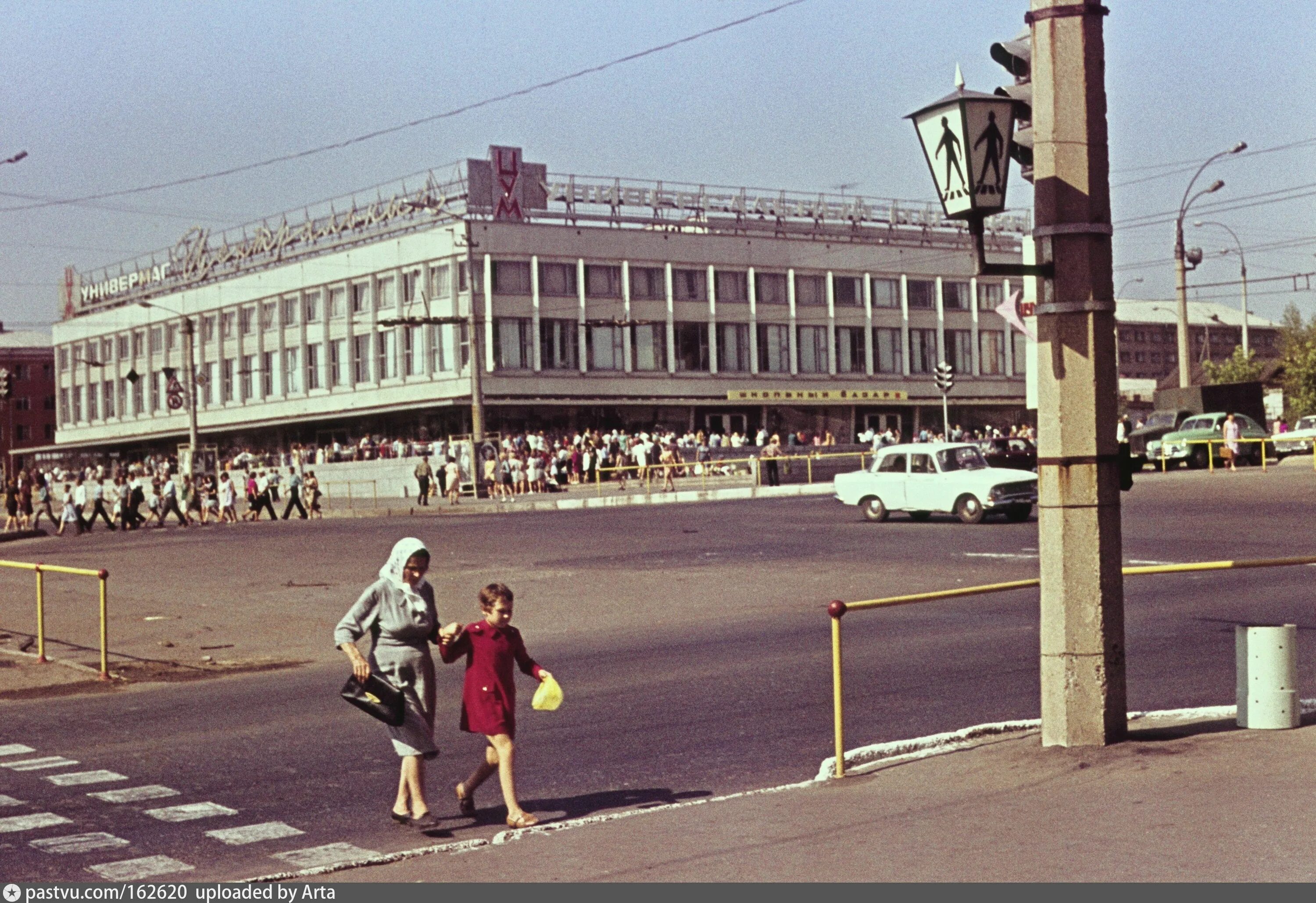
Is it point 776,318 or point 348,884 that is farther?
point 776,318

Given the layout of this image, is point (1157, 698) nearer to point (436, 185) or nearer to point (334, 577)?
point (334, 577)

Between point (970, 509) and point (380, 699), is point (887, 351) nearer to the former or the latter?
point (970, 509)

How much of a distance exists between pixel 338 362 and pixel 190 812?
79709mm

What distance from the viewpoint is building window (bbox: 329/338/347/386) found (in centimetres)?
8712

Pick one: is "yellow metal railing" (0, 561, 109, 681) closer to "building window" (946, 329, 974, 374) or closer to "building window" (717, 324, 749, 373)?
"building window" (717, 324, 749, 373)

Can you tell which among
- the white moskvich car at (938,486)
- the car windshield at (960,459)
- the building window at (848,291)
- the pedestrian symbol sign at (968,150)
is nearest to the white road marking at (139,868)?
the pedestrian symbol sign at (968,150)

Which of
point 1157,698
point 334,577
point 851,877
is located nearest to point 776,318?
point 334,577

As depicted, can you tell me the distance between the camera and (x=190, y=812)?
9570 mm

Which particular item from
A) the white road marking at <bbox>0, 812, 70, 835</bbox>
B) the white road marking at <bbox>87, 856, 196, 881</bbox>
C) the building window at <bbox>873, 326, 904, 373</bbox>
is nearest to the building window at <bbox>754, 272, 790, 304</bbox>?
the building window at <bbox>873, 326, 904, 373</bbox>

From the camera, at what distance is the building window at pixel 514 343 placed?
7994 cm

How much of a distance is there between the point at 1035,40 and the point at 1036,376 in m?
1.86

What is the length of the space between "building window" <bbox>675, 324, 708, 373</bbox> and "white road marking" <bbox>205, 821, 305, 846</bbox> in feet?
251

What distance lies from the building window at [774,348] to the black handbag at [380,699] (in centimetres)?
7986

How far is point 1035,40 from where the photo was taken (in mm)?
9461
